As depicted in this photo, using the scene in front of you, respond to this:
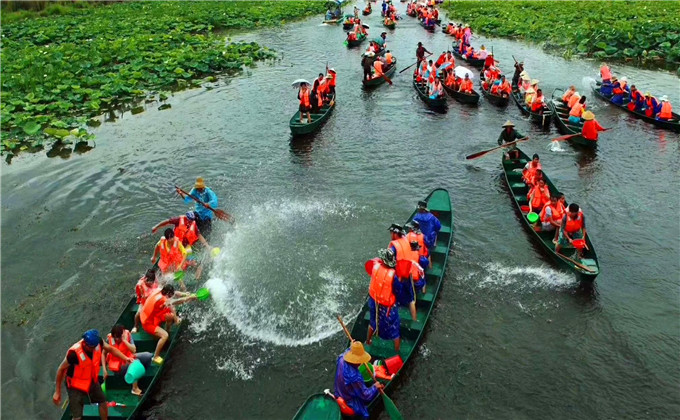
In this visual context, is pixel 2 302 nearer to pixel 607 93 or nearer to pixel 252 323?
pixel 252 323

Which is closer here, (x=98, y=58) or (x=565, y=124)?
(x=565, y=124)

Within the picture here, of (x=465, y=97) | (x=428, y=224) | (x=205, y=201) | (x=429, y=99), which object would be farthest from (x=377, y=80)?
(x=428, y=224)

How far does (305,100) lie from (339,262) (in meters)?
11.0

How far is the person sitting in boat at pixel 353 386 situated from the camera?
8258 millimetres

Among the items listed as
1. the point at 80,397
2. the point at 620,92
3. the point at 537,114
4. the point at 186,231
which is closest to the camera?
the point at 80,397

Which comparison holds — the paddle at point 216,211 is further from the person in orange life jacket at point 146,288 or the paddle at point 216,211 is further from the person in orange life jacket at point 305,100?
the person in orange life jacket at point 305,100

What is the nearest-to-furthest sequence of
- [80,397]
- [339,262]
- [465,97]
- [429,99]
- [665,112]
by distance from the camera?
[80,397] → [339,262] → [665,112] → [429,99] → [465,97]

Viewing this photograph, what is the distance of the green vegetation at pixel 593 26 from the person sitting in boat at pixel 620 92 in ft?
34.8

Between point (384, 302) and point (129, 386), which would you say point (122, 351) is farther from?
point (384, 302)

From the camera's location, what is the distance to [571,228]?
1348 centimetres

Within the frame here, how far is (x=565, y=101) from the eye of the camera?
24.0 meters

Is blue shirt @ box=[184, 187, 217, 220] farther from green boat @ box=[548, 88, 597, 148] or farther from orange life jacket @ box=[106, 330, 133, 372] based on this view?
green boat @ box=[548, 88, 597, 148]

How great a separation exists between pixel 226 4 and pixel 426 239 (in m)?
55.2

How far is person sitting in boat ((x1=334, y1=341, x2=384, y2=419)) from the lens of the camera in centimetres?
826
